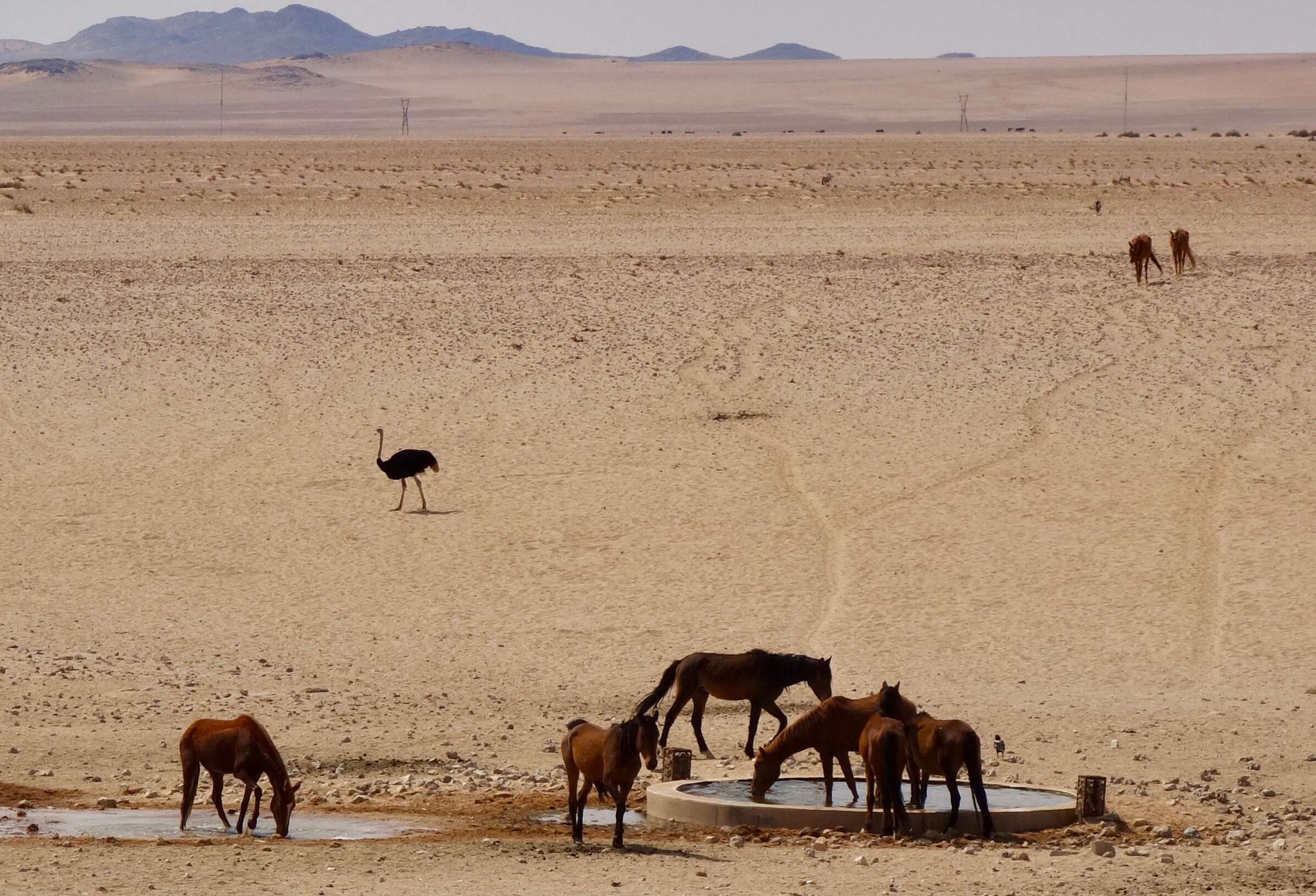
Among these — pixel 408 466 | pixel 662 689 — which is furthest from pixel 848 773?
pixel 408 466

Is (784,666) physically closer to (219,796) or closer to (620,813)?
(620,813)

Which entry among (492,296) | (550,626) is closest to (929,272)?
(492,296)

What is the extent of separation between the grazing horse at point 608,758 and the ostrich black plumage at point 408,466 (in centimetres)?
771

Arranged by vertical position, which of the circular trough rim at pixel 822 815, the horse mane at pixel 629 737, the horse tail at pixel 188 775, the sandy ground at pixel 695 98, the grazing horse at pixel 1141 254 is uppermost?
the sandy ground at pixel 695 98

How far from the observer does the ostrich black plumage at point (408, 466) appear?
1609 centimetres

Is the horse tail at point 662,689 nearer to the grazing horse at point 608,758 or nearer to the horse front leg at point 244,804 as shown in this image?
the grazing horse at point 608,758

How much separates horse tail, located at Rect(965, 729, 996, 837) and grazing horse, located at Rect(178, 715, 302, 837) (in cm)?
273

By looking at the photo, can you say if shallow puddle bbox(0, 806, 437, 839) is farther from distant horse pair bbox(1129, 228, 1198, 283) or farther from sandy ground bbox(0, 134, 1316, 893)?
distant horse pair bbox(1129, 228, 1198, 283)

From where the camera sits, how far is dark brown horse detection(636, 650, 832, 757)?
32.1 feet

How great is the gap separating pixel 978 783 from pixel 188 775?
3274 mm

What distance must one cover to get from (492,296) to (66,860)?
17339 mm

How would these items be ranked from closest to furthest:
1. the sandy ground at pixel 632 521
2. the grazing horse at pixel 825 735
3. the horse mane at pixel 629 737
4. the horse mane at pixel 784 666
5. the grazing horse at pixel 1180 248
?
the horse mane at pixel 629 737 → the grazing horse at pixel 825 735 → the sandy ground at pixel 632 521 → the horse mane at pixel 784 666 → the grazing horse at pixel 1180 248

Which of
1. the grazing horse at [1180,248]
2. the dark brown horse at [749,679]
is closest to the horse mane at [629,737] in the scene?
the dark brown horse at [749,679]

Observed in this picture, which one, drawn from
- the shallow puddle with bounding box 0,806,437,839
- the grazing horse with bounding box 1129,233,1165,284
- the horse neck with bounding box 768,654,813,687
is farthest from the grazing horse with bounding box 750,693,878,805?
the grazing horse with bounding box 1129,233,1165,284
